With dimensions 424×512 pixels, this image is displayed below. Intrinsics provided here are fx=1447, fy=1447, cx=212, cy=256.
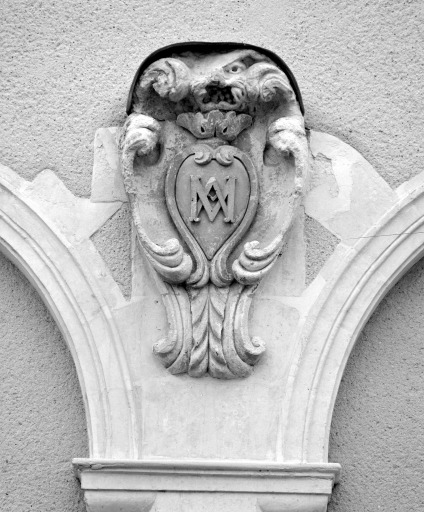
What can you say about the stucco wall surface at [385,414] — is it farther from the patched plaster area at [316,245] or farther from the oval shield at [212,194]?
the oval shield at [212,194]

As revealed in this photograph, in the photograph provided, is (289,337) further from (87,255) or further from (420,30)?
(420,30)

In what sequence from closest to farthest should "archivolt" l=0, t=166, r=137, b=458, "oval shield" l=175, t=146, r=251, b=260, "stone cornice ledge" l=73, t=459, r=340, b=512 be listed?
"stone cornice ledge" l=73, t=459, r=340, b=512
"archivolt" l=0, t=166, r=137, b=458
"oval shield" l=175, t=146, r=251, b=260

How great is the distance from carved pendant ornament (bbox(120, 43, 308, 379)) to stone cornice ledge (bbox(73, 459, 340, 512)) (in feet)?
0.97

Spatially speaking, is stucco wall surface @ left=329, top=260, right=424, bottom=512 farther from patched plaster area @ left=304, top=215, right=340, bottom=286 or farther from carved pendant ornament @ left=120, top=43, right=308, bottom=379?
carved pendant ornament @ left=120, top=43, right=308, bottom=379

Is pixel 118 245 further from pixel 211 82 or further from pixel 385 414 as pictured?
pixel 385 414

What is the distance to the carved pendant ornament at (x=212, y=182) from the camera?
4.28 metres

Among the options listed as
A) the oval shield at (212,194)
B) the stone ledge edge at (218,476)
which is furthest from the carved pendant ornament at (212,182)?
the stone ledge edge at (218,476)

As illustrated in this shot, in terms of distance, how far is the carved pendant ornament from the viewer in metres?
4.28

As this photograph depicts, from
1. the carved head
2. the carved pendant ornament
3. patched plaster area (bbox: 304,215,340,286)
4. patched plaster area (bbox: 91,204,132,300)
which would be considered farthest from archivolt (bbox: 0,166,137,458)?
patched plaster area (bbox: 304,215,340,286)

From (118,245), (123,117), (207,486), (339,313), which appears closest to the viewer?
(207,486)

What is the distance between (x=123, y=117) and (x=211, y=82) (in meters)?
0.33

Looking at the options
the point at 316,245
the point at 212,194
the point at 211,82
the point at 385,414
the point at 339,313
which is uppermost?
the point at 211,82

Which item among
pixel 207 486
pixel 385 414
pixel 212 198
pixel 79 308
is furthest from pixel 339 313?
pixel 79 308

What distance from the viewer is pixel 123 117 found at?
4582 mm
